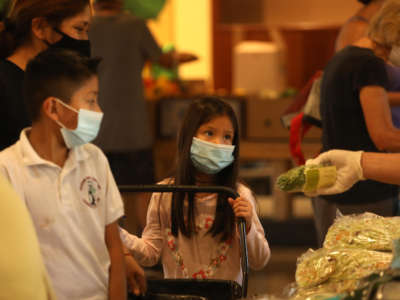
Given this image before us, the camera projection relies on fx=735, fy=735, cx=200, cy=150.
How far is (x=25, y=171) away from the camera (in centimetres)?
144

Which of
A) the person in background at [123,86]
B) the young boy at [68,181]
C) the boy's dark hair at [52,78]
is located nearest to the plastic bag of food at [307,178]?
the young boy at [68,181]

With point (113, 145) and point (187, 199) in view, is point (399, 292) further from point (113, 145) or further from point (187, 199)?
point (113, 145)

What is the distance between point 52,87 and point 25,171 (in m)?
0.18

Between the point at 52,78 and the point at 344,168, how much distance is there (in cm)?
78

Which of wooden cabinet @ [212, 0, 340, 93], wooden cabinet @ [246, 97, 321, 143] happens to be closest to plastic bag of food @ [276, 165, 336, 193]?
wooden cabinet @ [246, 97, 321, 143]

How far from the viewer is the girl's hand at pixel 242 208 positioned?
1.81 meters

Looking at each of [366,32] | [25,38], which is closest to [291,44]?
[366,32]

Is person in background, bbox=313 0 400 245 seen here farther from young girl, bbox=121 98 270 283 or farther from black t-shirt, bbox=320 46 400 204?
young girl, bbox=121 98 270 283

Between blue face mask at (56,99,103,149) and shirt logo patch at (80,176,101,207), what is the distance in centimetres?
8

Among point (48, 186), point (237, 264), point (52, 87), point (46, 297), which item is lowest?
point (237, 264)

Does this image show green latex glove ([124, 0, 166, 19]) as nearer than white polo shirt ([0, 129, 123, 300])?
No

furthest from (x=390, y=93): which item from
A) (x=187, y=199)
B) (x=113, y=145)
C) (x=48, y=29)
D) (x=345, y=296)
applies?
(x=113, y=145)

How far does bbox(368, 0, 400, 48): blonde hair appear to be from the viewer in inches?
81.6

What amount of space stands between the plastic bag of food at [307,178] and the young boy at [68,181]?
45cm
